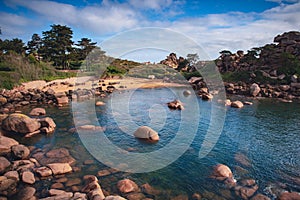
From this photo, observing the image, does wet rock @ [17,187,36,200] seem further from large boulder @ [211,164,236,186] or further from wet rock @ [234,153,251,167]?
wet rock @ [234,153,251,167]

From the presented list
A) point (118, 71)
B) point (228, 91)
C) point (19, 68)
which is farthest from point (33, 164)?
point (118, 71)

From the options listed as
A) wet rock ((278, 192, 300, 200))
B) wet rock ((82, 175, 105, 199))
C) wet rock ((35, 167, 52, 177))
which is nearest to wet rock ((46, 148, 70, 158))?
wet rock ((35, 167, 52, 177))

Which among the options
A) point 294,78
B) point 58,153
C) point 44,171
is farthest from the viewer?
point 294,78

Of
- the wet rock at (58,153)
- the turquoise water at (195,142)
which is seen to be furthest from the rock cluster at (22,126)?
the wet rock at (58,153)

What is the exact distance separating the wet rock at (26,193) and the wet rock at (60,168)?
1234 mm

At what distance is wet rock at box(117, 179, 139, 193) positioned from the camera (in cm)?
818

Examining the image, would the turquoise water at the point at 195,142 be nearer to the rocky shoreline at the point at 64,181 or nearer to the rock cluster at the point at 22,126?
the rocky shoreline at the point at 64,181

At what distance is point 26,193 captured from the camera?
781 centimetres

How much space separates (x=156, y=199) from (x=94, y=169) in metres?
3.50

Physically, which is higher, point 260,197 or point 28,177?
point 28,177

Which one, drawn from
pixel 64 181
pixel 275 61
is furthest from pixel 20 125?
pixel 275 61

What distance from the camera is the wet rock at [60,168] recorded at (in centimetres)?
922

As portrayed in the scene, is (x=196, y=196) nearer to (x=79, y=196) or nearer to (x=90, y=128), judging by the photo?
(x=79, y=196)

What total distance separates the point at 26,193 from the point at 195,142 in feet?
30.5
